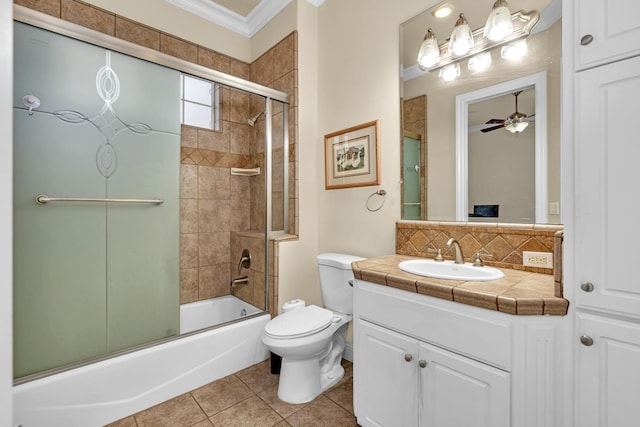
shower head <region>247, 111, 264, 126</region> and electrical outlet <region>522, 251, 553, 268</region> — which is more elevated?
shower head <region>247, 111, 264, 126</region>

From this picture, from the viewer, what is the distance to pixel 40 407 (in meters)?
1.41

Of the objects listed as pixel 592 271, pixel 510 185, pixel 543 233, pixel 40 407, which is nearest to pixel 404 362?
pixel 592 271

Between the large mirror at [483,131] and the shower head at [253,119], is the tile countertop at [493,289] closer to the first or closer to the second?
the large mirror at [483,131]

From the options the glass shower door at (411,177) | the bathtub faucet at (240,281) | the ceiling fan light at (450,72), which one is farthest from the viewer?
the bathtub faucet at (240,281)

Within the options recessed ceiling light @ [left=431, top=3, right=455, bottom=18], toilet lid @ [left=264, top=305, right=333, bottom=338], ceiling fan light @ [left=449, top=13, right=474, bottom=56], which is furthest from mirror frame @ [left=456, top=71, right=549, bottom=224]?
toilet lid @ [left=264, top=305, right=333, bottom=338]

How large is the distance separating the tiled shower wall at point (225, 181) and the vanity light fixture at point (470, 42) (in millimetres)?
1076

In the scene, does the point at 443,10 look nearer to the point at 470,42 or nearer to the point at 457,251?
the point at 470,42

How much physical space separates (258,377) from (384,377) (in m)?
1.02

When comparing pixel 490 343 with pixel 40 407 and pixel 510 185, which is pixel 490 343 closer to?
pixel 510 185

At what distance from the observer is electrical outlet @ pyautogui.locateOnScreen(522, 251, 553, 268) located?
52.2 inches

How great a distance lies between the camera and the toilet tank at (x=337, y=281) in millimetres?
1943

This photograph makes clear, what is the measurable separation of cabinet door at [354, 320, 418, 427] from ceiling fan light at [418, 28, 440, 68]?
1.51 meters

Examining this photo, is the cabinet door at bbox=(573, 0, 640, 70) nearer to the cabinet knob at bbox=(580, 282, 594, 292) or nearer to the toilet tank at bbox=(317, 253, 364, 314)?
the cabinet knob at bbox=(580, 282, 594, 292)

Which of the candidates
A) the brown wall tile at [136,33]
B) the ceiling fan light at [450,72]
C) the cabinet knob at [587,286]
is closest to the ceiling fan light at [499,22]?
the ceiling fan light at [450,72]
